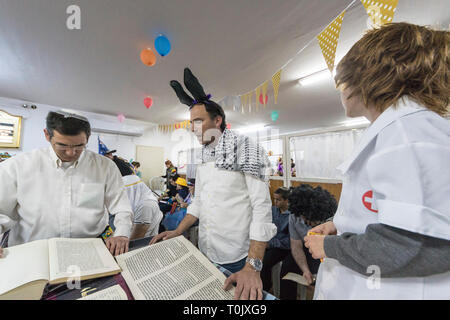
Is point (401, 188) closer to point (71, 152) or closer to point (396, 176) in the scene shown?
point (396, 176)

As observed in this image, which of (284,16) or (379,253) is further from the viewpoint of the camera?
(284,16)

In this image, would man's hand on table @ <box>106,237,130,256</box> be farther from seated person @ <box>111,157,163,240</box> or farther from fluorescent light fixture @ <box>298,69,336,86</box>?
fluorescent light fixture @ <box>298,69,336,86</box>

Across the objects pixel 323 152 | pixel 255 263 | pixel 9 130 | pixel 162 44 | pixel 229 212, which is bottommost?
pixel 255 263

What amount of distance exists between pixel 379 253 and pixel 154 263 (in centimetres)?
65

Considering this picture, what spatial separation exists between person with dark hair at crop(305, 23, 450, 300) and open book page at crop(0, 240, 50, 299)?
0.77 m

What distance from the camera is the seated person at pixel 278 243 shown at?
1.49 m

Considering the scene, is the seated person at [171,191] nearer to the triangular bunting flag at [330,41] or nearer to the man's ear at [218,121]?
the man's ear at [218,121]

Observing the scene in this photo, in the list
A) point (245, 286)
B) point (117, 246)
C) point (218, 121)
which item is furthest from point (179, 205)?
point (245, 286)

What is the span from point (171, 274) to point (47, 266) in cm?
38

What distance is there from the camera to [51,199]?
888 millimetres
